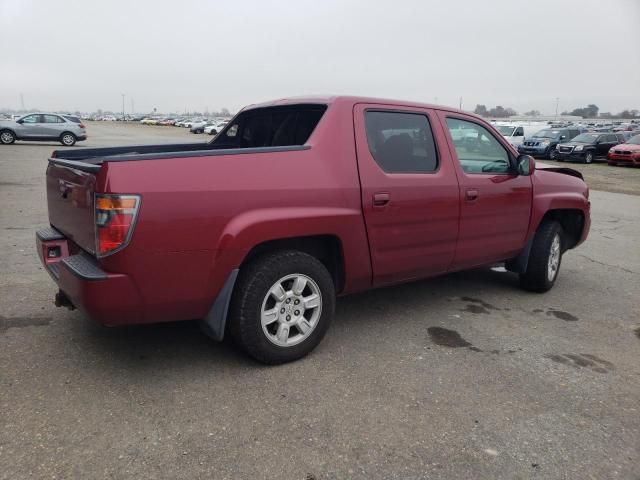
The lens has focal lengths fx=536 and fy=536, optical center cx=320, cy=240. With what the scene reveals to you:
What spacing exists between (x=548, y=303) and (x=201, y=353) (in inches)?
128

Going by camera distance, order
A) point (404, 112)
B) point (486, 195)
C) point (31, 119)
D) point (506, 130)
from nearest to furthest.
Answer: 1. point (404, 112)
2. point (486, 195)
3. point (31, 119)
4. point (506, 130)

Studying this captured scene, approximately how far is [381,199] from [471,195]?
1.02 meters

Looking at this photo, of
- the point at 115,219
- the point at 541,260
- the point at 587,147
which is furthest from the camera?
the point at 587,147

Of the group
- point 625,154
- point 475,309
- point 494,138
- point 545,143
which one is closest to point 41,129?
point 545,143

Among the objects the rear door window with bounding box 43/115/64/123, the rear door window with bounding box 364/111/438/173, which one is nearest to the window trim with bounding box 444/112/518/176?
the rear door window with bounding box 364/111/438/173

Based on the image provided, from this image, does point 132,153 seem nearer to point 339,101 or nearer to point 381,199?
point 339,101

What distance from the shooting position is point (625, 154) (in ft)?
78.8

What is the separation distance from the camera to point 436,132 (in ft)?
14.0

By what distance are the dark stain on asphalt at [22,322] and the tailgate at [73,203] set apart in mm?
788

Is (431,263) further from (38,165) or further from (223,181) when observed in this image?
(38,165)

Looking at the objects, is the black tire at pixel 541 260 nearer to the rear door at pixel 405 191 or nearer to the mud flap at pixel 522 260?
the mud flap at pixel 522 260

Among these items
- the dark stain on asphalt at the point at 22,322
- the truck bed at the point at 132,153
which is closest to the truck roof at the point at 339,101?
the truck bed at the point at 132,153

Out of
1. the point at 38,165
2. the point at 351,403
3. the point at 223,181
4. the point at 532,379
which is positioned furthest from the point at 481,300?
the point at 38,165

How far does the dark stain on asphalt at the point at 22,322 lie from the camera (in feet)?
13.0
